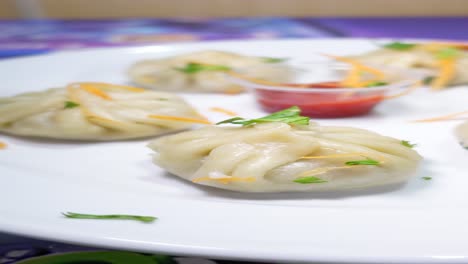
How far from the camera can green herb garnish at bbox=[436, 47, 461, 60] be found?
197 centimetres

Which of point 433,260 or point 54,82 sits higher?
point 54,82

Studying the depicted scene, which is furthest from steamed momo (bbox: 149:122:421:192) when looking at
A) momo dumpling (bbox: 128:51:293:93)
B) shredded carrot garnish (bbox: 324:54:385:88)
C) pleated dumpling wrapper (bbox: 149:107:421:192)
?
momo dumpling (bbox: 128:51:293:93)

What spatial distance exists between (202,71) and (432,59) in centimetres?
82

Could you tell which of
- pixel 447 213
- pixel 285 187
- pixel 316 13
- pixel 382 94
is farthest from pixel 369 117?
pixel 316 13

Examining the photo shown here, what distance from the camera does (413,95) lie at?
1.86 m

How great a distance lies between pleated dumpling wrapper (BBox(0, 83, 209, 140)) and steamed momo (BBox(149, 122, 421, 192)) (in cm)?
26

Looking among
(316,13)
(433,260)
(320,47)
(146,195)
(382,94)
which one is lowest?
(433,260)

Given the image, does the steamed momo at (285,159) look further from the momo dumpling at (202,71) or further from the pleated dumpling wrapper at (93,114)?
the momo dumpling at (202,71)

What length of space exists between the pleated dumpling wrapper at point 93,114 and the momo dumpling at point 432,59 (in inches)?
31.1

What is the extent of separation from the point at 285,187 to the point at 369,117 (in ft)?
2.19

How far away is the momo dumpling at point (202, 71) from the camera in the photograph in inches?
77.7

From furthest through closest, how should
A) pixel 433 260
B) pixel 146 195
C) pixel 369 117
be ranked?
pixel 369 117
pixel 146 195
pixel 433 260

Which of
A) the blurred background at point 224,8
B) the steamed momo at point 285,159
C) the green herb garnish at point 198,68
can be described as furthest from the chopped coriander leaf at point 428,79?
the blurred background at point 224,8

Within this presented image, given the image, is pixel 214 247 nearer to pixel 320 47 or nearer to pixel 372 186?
pixel 372 186
